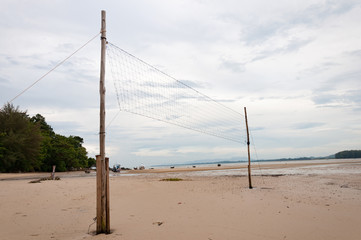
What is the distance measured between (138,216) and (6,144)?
35335mm

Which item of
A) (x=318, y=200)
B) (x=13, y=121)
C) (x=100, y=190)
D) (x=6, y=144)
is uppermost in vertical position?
(x=13, y=121)

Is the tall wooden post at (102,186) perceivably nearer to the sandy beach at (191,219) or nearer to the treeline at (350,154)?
the sandy beach at (191,219)

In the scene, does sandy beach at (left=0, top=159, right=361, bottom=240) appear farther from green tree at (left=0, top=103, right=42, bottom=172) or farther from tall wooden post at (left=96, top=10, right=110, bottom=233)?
green tree at (left=0, top=103, right=42, bottom=172)

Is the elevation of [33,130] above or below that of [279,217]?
above

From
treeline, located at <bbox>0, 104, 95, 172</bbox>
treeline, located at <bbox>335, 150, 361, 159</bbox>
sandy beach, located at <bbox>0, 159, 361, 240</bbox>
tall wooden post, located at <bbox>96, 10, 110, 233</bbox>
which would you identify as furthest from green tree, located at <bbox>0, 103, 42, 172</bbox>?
treeline, located at <bbox>335, 150, 361, 159</bbox>

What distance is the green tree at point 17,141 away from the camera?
115ft

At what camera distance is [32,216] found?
24.0ft

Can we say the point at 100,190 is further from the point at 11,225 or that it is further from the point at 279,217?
the point at 279,217

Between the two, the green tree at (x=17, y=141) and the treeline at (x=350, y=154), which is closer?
the green tree at (x=17, y=141)

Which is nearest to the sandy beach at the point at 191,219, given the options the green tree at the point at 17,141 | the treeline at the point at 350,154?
the green tree at the point at 17,141

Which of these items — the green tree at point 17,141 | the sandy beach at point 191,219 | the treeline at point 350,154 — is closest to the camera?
the sandy beach at point 191,219

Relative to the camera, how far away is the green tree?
35188mm

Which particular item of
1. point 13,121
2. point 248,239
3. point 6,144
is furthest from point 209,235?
point 13,121

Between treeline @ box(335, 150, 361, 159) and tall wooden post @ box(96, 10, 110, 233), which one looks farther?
treeline @ box(335, 150, 361, 159)
